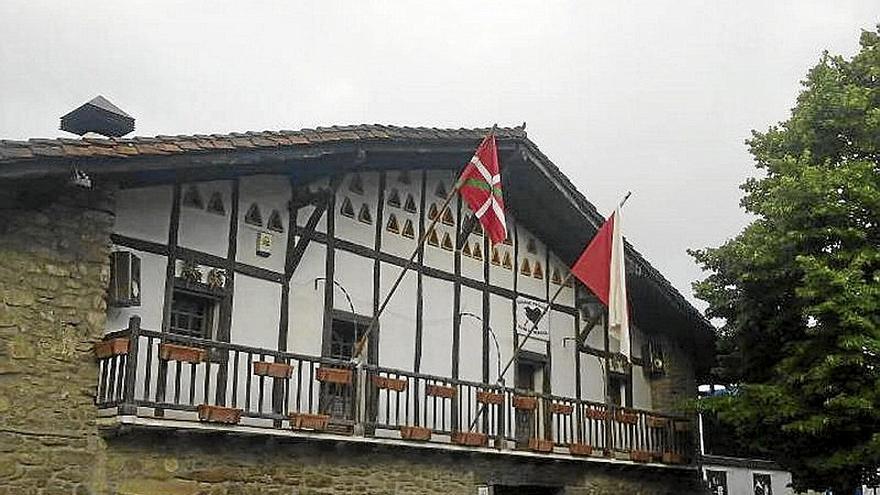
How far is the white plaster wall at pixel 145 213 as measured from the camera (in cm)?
1122

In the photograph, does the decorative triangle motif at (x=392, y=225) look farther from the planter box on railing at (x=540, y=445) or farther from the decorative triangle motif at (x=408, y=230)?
the planter box on railing at (x=540, y=445)

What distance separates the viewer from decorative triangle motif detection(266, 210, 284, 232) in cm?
1298

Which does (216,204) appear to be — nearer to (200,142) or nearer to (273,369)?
(200,142)

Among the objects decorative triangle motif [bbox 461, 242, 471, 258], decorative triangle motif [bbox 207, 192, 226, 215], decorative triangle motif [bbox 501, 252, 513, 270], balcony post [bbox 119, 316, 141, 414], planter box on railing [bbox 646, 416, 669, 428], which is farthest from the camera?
planter box on railing [bbox 646, 416, 669, 428]

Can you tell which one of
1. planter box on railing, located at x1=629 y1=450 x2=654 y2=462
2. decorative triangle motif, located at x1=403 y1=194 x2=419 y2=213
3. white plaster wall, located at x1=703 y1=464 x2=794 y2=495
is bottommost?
white plaster wall, located at x1=703 y1=464 x2=794 y2=495

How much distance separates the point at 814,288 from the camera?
14.7 metres

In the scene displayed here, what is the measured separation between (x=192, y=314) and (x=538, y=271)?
7287 mm

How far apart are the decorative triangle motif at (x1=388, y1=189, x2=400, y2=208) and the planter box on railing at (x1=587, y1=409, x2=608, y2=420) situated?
4.66 metres

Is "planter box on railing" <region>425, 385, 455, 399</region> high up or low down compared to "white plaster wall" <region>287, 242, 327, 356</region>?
down

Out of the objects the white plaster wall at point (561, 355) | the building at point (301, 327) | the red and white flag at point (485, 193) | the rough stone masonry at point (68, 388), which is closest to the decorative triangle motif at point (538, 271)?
the building at point (301, 327)

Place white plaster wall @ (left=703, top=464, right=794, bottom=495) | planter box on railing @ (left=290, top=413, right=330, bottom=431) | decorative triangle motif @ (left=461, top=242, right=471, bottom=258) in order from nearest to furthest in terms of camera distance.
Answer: planter box on railing @ (left=290, top=413, right=330, bottom=431) → decorative triangle motif @ (left=461, top=242, right=471, bottom=258) → white plaster wall @ (left=703, top=464, right=794, bottom=495)

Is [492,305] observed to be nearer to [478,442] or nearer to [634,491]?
[478,442]

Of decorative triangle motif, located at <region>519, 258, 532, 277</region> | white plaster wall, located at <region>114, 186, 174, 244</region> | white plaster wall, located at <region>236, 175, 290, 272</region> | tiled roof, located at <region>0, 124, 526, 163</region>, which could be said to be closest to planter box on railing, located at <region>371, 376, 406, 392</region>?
white plaster wall, located at <region>236, 175, 290, 272</region>

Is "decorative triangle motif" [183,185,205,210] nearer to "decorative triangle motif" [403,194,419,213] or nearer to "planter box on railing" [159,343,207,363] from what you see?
"planter box on railing" [159,343,207,363]
